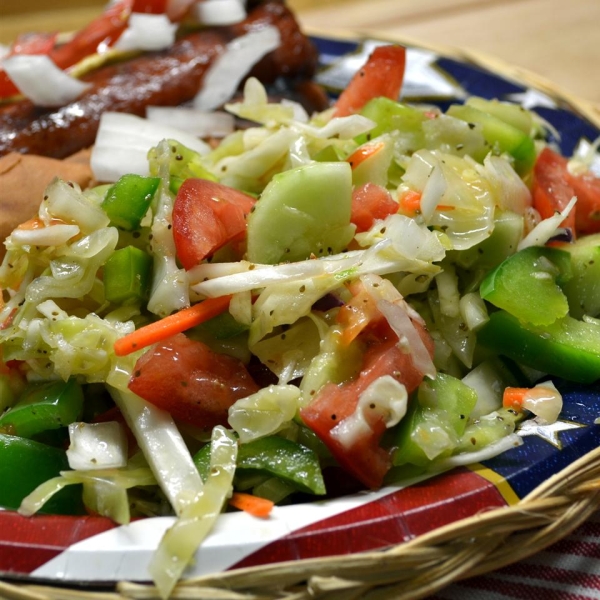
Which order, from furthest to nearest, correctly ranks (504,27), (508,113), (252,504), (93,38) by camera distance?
(504,27)
(93,38)
(508,113)
(252,504)

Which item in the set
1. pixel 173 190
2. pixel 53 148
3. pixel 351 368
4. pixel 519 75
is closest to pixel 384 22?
pixel 519 75

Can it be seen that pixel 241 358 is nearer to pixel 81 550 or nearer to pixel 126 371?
pixel 126 371

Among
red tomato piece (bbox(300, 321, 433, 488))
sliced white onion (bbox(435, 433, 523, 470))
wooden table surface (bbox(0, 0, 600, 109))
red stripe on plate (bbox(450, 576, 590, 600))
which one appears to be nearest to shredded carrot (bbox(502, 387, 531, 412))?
sliced white onion (bbox(435, 433, 523, 470))

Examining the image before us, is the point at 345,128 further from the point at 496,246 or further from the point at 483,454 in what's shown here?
the point at 483,454

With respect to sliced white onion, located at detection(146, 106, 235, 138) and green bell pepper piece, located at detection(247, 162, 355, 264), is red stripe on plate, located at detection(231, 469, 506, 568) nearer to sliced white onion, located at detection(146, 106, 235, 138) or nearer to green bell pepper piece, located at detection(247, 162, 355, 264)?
green bell pepper piece, located at detection(247, 162, 355, 264)

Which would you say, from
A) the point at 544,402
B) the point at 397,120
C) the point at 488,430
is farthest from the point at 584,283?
the point at 397,120
